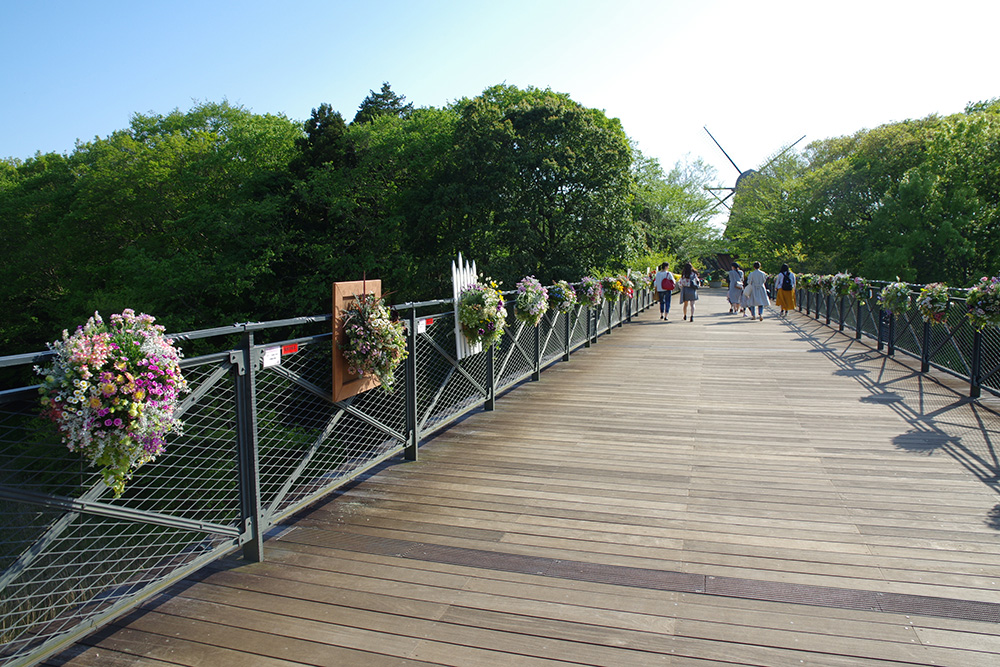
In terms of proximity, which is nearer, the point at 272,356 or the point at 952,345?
the point at 272,356

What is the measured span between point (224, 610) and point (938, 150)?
39.8 metres

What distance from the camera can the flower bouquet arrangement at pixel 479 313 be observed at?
5754 millimetres

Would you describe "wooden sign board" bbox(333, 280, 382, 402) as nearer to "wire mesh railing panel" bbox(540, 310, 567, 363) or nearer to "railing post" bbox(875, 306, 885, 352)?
"wire mesh railing panel" bbox(540, 310, 567, 363)

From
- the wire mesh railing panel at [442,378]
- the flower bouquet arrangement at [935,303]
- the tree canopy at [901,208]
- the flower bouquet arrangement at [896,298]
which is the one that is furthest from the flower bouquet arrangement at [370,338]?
the tree canopy at [901,208]

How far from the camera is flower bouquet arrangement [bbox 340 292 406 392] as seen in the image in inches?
155

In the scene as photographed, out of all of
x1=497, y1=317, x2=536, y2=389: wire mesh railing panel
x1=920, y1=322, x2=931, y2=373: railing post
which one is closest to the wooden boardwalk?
x1=497, y1=317, x2=536, y2=389: wire mesh railing panel

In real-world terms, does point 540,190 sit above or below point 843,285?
above

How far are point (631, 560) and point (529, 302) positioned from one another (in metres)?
4.37

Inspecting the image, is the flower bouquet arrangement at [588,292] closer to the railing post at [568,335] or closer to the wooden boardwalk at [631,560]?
the railing post at [568,335]

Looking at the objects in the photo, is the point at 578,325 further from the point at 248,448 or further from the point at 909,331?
the point at 248,448

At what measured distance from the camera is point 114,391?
2.24 m

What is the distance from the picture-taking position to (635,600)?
2791 mm

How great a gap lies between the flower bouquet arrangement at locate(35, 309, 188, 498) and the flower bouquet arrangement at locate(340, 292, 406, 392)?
4.87 feet

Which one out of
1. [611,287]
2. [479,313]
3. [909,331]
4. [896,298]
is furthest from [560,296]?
[909,331]
